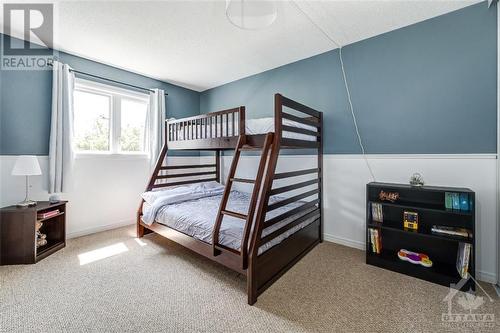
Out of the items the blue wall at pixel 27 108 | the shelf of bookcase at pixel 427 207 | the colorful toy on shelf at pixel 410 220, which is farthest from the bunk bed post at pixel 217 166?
the colorful toy on shelf at pixel 410 220

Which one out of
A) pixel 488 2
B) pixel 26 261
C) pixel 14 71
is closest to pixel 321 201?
pixel 488 2

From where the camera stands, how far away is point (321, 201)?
10.1 feet

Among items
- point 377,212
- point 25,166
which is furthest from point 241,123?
point 25,166

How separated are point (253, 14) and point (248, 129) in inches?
41.9

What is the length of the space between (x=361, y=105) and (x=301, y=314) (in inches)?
97.6

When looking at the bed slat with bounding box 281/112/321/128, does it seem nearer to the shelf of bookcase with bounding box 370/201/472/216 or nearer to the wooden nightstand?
the shelf of bookcase with bounding box 370/201/472/216

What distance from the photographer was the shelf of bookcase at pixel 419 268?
2000mm

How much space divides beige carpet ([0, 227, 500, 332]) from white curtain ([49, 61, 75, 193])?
1036 mm

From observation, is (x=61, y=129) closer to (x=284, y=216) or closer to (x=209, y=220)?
(x=209, y=220)

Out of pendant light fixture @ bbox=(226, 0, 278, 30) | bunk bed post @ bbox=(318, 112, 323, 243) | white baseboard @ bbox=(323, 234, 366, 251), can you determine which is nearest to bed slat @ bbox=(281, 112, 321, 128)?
bunk bed post @ bbox=(318, 112, 323, 243)

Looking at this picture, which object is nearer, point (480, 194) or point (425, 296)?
point (425, 296)

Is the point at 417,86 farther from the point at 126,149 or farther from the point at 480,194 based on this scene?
the point at 126,149

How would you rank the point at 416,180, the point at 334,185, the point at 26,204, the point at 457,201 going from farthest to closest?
the point at 334,185
the point at 26,204
the point at 416,180
the point at 457,201

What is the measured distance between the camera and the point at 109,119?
355cm
